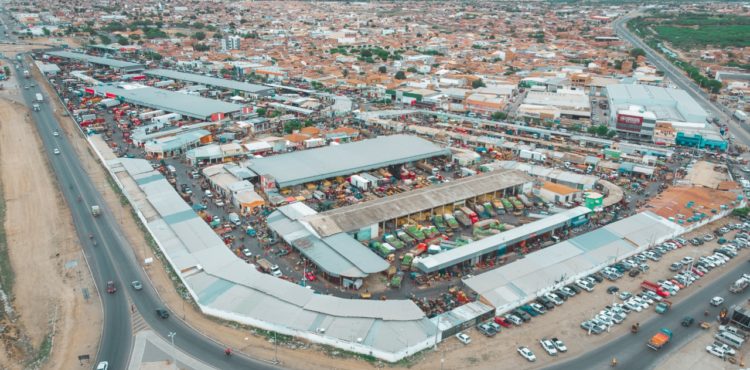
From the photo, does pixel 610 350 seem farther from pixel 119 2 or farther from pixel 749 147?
pixel 119 2

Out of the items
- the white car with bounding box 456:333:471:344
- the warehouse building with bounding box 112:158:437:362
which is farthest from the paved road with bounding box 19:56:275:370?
the white car with bounding box 456:333:471:344

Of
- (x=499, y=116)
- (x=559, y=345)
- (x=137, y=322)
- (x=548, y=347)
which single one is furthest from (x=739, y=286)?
(x=499, y=116)

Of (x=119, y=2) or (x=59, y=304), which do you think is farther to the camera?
(x=119, y=2)

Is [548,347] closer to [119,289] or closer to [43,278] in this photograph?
[119,289]

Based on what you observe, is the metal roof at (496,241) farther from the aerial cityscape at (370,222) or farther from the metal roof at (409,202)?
the metal roof at (409,202)

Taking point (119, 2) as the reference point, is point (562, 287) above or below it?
below

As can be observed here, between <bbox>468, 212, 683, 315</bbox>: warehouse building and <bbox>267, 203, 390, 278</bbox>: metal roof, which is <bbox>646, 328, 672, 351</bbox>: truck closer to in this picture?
<bbox>468, 212, 683, 315</bbox>: warehouse building

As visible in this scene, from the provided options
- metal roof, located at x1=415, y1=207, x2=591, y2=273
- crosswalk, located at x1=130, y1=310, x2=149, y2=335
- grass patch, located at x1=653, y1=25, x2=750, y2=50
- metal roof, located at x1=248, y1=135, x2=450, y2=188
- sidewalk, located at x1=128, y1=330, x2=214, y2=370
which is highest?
grass patch, located at x1=653, y1=25, x2=750, y2=50

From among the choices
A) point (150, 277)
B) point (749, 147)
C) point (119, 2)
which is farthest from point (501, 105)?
point (119, 2)
